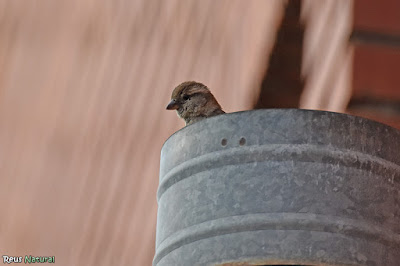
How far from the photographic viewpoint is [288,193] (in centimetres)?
120

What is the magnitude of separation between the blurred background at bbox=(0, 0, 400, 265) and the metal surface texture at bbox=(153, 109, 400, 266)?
4.21 ft

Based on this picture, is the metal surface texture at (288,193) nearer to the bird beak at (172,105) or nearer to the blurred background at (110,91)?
the blurred background at (110,91)

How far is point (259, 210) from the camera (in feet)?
3.92

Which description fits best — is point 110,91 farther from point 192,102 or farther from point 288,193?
point 288,193

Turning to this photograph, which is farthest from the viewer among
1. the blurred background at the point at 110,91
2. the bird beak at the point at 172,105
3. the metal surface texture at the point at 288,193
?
the bird beak at the point at 172,105

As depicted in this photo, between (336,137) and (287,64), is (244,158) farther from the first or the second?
(287,64)

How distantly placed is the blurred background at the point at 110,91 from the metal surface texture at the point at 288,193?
1284 millimetres

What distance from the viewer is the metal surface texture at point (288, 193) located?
3.86ft

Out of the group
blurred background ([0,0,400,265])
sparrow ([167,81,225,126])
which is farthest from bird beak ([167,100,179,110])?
blurred background ([0,0,400,265])

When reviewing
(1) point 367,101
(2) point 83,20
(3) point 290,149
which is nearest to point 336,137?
(3) point 290,149

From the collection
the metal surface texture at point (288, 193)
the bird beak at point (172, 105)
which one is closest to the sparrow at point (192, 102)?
the bird beak at point (172, 105)

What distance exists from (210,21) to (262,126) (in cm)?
167

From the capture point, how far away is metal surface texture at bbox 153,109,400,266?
118 centimetres

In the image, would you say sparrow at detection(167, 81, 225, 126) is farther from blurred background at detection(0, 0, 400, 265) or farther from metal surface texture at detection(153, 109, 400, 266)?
metal surface texture at detection(153, 109, 400, 266)
